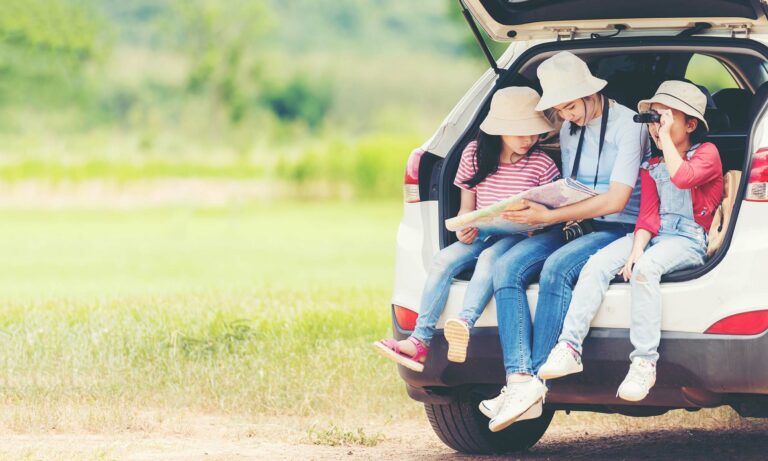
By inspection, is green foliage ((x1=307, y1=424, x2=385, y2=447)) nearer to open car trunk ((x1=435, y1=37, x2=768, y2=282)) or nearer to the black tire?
the black tire

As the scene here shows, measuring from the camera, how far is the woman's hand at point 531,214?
5.51 m

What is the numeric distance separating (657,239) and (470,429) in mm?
1352

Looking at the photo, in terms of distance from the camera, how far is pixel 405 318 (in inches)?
227

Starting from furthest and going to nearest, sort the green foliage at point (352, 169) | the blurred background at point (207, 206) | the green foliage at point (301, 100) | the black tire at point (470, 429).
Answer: the green foliage at point (301, 100)
the green foliage at point (352, 169)
the blurred background at point (207, 206)
the black tire at point (470, 429)

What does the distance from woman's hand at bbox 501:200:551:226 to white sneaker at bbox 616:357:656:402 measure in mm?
722

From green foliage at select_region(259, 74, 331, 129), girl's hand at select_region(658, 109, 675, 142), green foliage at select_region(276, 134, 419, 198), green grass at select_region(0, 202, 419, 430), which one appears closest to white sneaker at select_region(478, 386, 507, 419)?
girl's hand at select_region(658, 109, 675, 142)

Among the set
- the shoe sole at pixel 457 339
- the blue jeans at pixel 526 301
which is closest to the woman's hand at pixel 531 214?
the blue jeans at pixel 526 301

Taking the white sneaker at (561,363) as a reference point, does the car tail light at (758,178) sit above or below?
above

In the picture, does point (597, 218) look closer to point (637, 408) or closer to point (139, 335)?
point (637, 408)

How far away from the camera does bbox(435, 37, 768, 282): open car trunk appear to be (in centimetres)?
563

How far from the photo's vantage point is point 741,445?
6.89 m

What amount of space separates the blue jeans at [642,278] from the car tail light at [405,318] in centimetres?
72

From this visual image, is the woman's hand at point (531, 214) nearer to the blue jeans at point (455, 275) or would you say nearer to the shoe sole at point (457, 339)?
the blue jeans at point (455, 275)

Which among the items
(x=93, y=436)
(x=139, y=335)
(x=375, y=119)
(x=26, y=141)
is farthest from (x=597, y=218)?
(x=375, y=119)
